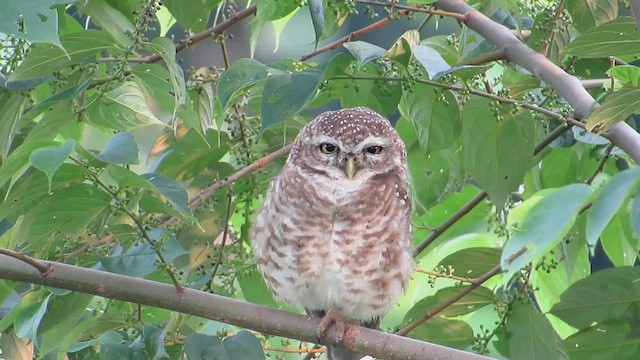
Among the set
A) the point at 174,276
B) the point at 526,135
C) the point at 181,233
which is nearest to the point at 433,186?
the point at 526,135

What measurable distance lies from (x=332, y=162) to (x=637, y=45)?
92 cm

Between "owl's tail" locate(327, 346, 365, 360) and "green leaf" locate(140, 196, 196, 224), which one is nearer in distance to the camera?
"green leaf" locate(140, 196, 196, 224)

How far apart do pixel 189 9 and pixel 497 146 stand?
29.8 inches

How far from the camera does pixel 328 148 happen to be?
2715mm

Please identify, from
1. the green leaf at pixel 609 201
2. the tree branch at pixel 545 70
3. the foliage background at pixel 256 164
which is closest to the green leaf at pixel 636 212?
the green leaf at pixel 609 201

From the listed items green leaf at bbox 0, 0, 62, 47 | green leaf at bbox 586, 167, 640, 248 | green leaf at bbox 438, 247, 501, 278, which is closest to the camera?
green leaf at bbox 586, 167, 640, 248

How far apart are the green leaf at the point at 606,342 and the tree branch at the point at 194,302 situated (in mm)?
522

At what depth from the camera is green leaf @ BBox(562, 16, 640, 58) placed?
2.03 m

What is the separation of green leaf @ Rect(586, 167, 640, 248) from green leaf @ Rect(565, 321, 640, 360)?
1.17 meters

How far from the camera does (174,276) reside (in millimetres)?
1914

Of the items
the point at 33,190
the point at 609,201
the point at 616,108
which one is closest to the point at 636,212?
the point at 609,201

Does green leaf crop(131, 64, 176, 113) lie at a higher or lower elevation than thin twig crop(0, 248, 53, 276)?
higher

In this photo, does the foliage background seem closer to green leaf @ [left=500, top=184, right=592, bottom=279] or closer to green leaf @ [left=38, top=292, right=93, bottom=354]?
green leaf @ [left=38, top=292, right=93, bottom=354]

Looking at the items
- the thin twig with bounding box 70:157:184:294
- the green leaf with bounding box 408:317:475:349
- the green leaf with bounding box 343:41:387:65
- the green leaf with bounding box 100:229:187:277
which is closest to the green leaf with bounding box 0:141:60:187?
the thin twig with bounding box 70:157:184:294
